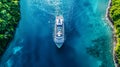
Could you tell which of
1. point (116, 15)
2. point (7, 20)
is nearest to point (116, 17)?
point (116, 15)

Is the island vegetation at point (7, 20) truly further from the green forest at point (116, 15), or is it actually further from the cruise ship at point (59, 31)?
the green forest at point (116, 15)

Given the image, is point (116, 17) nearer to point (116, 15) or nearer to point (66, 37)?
point (116, 15)

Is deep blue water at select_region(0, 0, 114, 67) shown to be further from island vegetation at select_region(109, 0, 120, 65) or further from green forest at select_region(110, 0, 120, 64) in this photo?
green forest at select_region(110, 0, 120, 64)

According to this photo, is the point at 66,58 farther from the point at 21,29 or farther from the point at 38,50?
the point at 21,29

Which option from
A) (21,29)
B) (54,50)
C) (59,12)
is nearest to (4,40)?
(21,29)

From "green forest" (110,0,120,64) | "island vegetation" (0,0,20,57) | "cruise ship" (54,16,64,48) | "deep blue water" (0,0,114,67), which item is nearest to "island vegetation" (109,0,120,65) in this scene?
"green forest" (110,0,120,64)
